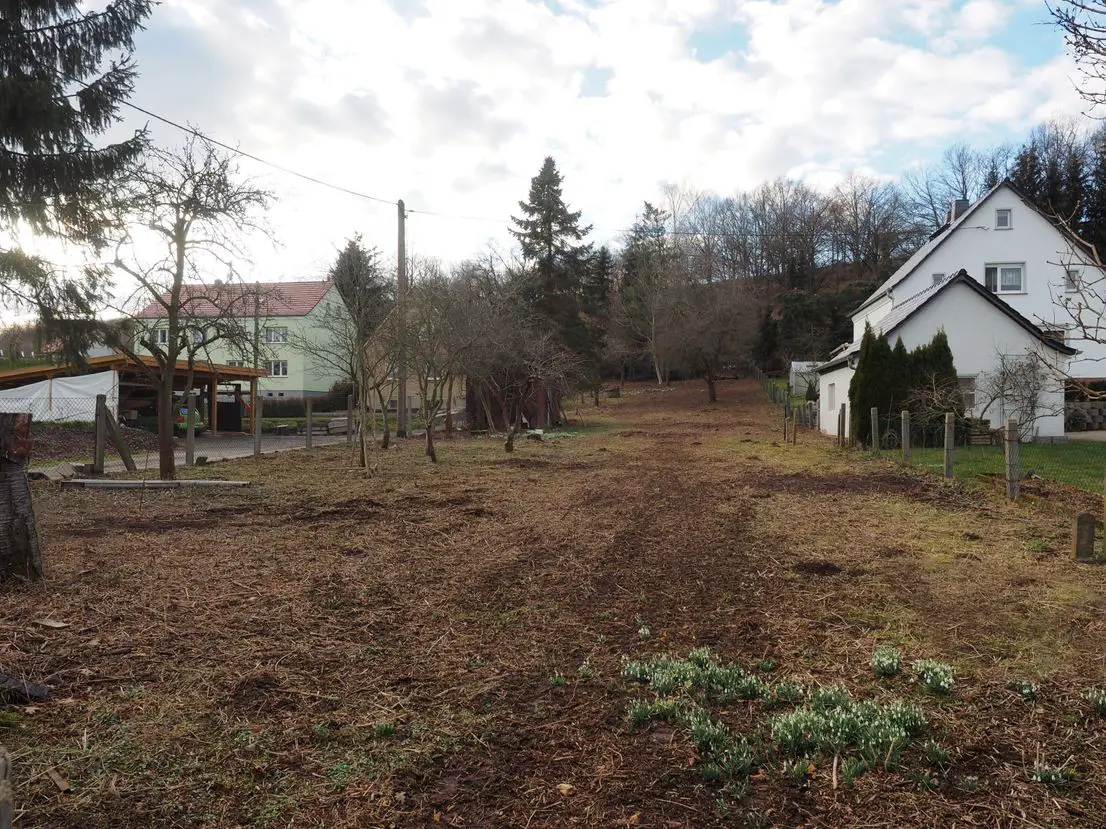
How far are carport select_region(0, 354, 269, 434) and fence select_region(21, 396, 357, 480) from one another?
0.85 metres

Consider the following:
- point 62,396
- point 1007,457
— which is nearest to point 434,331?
point 62,396

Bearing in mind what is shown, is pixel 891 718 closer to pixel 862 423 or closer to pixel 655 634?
pixel 655 634

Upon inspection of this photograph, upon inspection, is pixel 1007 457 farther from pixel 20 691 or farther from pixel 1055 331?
pixel 20 691

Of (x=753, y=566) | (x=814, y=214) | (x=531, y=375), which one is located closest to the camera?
(x=753, y=566)

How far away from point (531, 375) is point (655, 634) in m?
20.0

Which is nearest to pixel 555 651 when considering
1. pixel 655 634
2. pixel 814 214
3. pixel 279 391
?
pixel 655 634

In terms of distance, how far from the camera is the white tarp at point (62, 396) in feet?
70.2

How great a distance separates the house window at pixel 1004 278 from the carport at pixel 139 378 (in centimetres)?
2826

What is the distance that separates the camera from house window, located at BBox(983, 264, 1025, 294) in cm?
3103

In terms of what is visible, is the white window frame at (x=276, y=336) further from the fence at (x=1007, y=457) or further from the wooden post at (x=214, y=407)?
the fence at (x=1007, y=457)

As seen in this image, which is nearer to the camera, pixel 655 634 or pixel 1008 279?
pixel 655 634

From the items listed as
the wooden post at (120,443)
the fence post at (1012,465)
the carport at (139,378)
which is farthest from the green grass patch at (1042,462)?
the carport at (139,378)

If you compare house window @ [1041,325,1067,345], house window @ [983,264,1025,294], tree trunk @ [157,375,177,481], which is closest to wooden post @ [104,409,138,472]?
tree trunk @ [157,375,177,481]

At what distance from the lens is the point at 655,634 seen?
4.78 m
